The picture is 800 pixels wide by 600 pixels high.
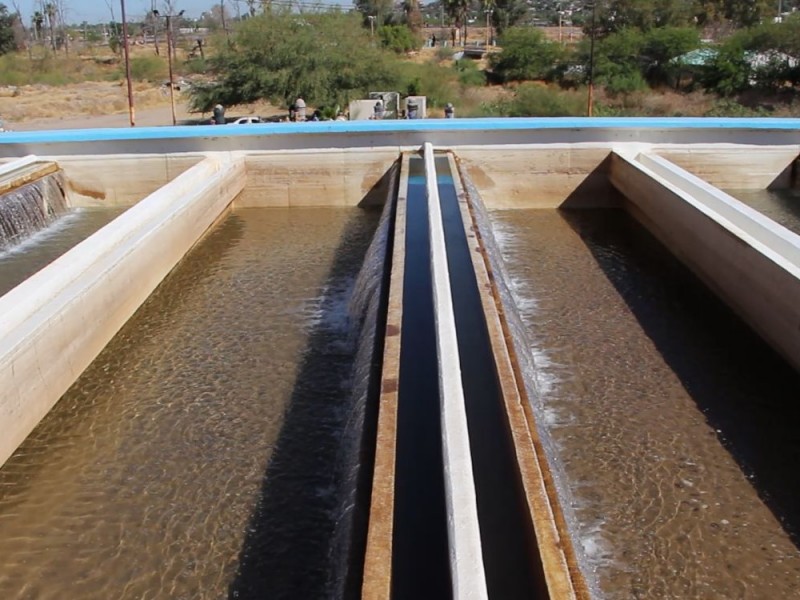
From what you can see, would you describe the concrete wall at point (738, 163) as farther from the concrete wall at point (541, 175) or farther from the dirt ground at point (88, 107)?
the dirt ground at point (88, 107)

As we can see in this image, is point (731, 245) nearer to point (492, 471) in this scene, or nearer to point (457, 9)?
point (492, 471)

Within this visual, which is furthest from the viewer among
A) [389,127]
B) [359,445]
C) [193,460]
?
[389,127]

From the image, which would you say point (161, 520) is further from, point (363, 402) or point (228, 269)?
point (228, 269)

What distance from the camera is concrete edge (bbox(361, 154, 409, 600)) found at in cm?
254

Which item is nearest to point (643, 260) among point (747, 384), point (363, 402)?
point (747, 384)

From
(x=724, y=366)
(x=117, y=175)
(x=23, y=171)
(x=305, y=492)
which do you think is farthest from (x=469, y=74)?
(x=305, y=492)

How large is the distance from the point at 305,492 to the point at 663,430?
1.85 meters

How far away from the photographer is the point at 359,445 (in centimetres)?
349

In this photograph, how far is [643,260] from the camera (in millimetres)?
7223

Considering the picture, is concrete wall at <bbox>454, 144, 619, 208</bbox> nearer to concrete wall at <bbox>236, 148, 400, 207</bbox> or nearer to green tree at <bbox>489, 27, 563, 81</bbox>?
concrete wall at <bbox>236, 148, 400, 207</bbox>

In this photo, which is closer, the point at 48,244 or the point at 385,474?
the point at 385,474

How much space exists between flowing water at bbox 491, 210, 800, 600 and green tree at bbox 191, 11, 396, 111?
12.9 m

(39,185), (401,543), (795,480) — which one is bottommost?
(795,480)

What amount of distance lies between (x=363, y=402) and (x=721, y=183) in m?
6.92
